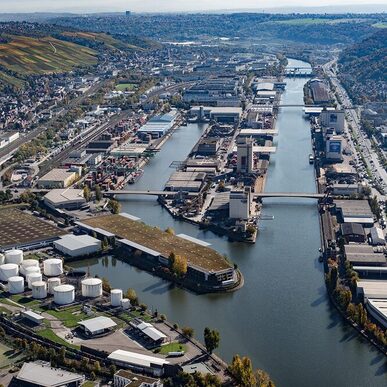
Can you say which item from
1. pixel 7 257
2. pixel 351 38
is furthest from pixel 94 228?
pixel 351 38

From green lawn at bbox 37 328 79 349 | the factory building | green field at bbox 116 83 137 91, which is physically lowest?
green field at bbox 116 83 137 91

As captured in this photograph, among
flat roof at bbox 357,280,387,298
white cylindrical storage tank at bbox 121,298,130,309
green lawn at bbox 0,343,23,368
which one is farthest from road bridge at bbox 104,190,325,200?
green lawn at bbox 0,343,23,368

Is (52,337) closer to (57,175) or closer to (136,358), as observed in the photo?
(136,358)

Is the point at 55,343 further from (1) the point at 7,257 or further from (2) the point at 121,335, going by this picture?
(1) the point at 7,257

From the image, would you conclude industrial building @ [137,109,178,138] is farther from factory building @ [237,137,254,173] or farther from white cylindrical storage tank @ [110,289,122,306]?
white cylindrical storage tank @ [110,289,122,306]

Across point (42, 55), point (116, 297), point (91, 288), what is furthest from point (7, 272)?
point (42, 55)

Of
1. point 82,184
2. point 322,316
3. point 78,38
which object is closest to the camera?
point 322,316
